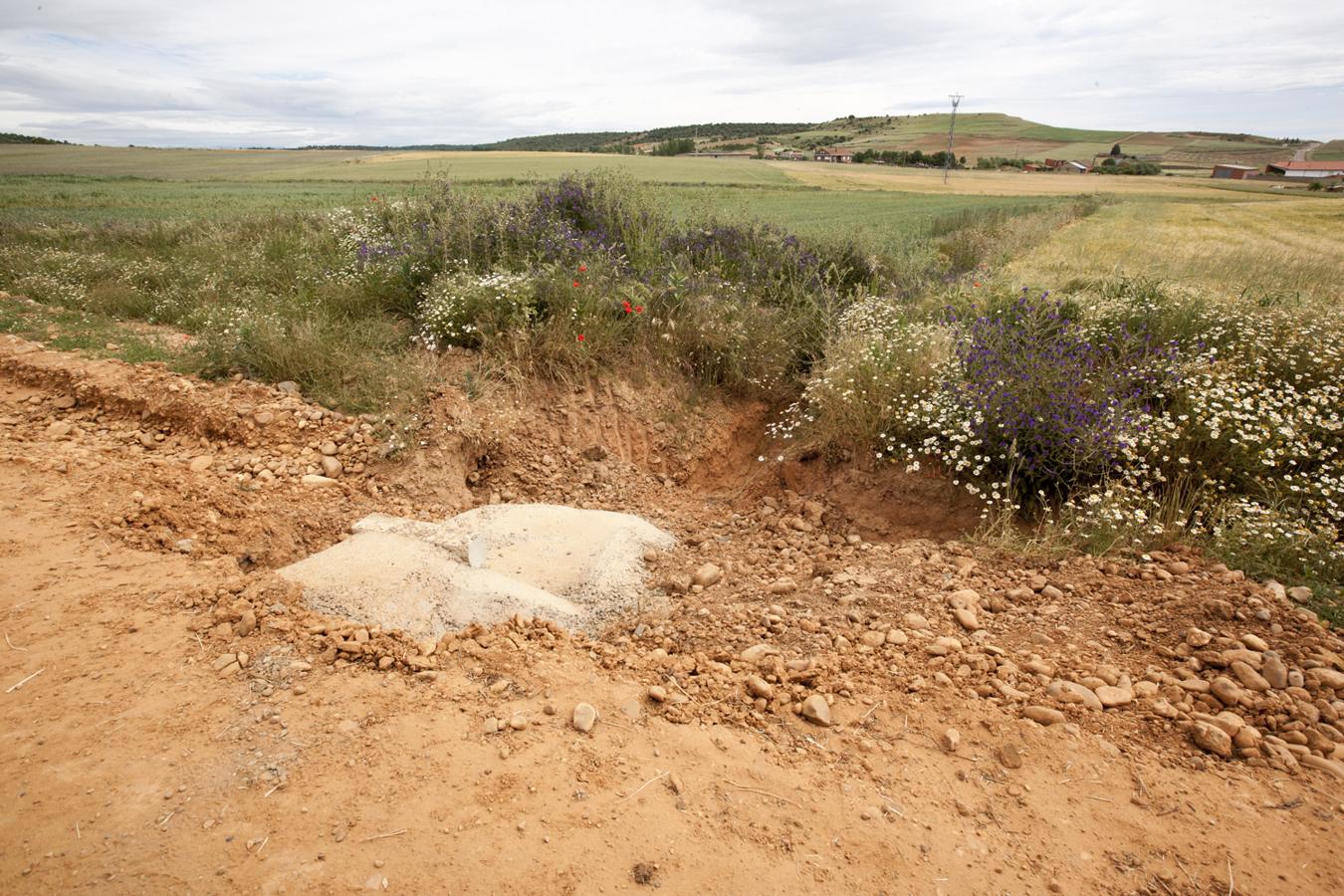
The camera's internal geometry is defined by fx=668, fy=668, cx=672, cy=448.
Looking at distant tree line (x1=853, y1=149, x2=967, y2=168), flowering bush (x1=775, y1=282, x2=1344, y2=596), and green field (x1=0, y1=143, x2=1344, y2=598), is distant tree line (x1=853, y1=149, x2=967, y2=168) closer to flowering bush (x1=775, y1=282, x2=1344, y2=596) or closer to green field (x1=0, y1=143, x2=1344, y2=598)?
green field (x1=0, y1=143, x2=1344, y2=598)

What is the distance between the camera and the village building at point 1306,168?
3675 cm

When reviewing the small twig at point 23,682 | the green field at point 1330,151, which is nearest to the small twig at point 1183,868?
the small twig at point 23,682

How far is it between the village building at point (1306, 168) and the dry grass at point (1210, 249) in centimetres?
1848

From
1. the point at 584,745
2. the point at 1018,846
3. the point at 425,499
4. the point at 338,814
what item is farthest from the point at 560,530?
the point at 1018,846

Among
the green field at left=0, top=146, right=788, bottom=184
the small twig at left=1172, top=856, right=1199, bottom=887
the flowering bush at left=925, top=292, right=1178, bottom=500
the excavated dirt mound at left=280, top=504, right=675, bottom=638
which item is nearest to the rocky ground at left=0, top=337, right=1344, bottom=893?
the small twig at left=1172, top=856, right=1199, bottom=887

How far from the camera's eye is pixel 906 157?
58.8m

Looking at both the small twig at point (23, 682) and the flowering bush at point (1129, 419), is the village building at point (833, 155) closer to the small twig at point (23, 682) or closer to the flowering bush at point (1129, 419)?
the flowering bush at point (1129, 419)

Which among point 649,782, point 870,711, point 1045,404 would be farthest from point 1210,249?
point 649,782

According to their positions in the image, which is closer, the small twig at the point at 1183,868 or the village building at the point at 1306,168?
the small twig at the point at 1183,868

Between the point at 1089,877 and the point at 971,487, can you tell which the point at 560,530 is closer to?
the point at 971,487

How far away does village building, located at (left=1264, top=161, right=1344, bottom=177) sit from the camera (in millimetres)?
36750

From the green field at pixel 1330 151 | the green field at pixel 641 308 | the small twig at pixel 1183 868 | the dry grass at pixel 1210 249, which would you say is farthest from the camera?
the green field at pixel 1330 151

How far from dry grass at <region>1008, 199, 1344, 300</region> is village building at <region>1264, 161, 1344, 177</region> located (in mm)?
18483


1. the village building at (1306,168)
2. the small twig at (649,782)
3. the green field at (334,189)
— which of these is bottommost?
the small twig at (649,782)
